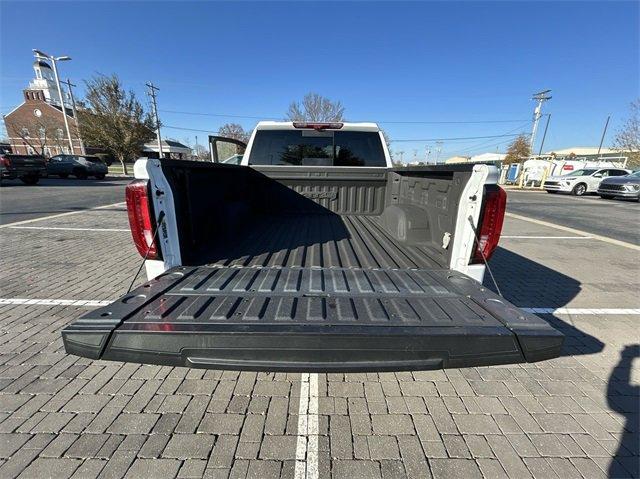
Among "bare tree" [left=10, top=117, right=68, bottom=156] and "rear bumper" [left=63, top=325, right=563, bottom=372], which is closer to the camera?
"rear bumper" [left=63, top=325, right=563, bottom=372]

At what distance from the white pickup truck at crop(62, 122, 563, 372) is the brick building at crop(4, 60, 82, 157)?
50.4m

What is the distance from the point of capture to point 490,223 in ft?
7.26

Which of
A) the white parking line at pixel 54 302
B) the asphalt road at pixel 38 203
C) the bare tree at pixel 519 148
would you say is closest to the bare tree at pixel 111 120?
the asphalt road at pixel 38 203

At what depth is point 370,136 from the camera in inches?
186

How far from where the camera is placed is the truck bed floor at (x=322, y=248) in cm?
268

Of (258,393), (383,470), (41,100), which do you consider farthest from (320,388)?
(41,100)

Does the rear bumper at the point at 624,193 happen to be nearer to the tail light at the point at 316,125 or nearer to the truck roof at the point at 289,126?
the truck roof at the point at 289,126

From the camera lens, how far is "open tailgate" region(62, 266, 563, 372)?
149cm

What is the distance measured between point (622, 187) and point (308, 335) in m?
23.8

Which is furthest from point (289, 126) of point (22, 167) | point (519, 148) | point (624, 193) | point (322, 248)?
point (519, 148)

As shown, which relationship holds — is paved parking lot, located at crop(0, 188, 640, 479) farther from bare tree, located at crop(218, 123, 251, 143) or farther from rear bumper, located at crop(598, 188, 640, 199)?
bare tree, located at crop(218, 123, 251, 143)

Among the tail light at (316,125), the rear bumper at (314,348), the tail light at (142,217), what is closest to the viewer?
the rear bumper at (314,348)

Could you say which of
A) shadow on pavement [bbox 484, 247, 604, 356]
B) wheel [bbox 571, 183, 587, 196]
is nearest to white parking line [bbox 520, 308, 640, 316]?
shadow on pavement [bbox 484, 247, 604, 356]

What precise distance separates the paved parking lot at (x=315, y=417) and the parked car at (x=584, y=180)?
2259 cm
